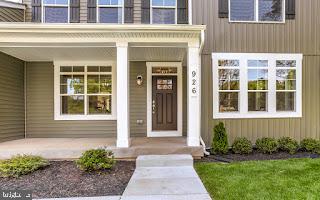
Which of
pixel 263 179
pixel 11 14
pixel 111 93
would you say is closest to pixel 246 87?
pixel 263 179

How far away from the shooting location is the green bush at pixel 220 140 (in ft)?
24.3

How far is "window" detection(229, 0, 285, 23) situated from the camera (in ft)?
27.2

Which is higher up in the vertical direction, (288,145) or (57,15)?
(57,15)

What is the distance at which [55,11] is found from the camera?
870 centimetres

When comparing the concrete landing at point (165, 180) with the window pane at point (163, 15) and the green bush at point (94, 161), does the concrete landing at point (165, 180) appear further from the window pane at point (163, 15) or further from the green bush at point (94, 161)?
the window pane at point (163, 15)

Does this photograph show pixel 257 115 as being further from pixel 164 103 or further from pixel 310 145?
pixel 164 103

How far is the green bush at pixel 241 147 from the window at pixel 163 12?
408cm

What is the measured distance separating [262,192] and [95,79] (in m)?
6.09

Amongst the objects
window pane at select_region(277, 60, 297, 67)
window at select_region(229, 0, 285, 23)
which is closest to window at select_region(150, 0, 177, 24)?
window at select_region(229, 0, 285, 23)

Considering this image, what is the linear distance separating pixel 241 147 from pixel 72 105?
5.21 metres

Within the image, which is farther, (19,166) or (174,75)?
(174,75)

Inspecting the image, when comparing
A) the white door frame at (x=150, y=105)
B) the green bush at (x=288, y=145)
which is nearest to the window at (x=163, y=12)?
the white door frame at (x=150, y=105)

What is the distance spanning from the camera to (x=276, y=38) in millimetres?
8320

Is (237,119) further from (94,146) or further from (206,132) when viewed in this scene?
(94,146)
